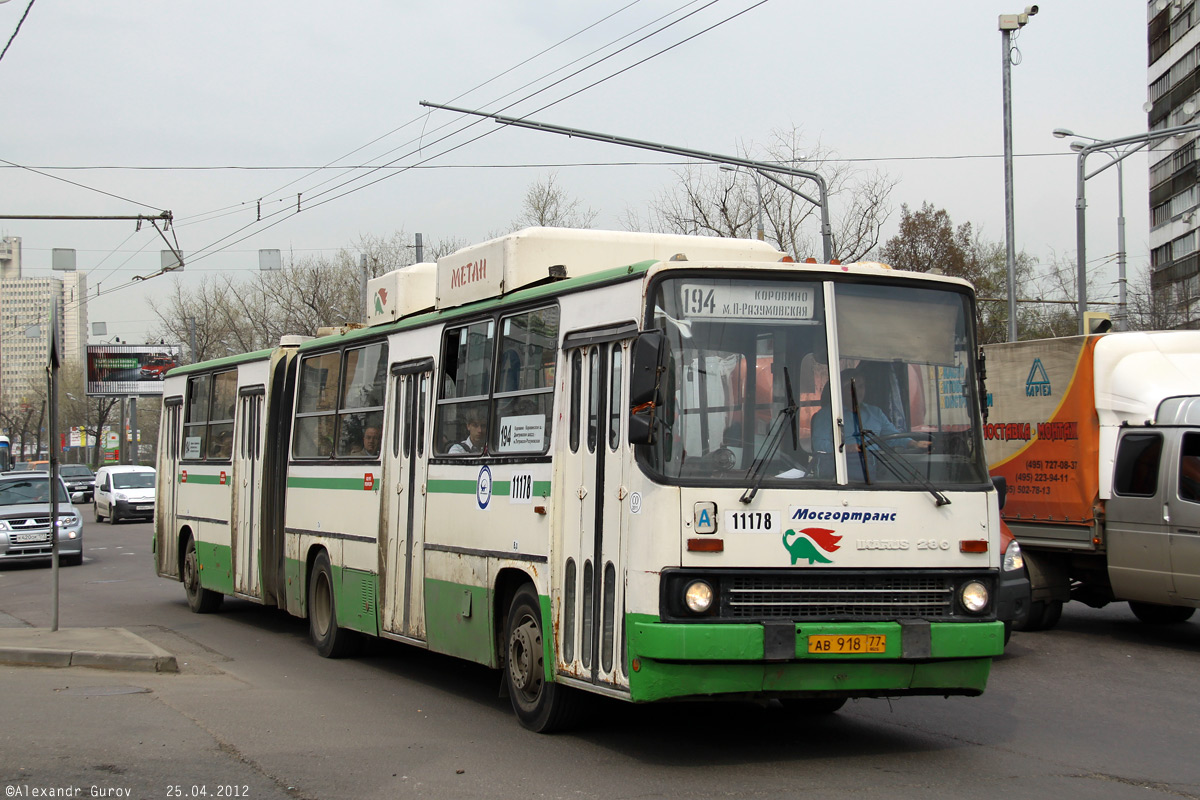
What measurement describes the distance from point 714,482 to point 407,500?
4.41 m

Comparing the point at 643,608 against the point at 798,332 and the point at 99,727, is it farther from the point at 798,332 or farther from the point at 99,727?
the point at 99,727

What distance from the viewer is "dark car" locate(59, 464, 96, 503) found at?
2350 inches

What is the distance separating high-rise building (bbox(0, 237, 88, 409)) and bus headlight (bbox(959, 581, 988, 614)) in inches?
2224

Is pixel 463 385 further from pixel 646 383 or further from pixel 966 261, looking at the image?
pixel 966 261

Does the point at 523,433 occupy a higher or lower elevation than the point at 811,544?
higher

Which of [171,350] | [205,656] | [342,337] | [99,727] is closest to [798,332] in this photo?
[99,727]

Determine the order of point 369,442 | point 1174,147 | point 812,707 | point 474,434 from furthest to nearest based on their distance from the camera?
point 1174,147 < point 369,442 < point 474,434 < point 812,707

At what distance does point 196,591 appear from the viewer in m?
17.2

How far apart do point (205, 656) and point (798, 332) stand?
7.96m

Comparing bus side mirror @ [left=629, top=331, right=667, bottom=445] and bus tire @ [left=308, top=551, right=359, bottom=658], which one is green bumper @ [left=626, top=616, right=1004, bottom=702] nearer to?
bus side mirror @ [left=629, top=331, right=667, bottom=445]

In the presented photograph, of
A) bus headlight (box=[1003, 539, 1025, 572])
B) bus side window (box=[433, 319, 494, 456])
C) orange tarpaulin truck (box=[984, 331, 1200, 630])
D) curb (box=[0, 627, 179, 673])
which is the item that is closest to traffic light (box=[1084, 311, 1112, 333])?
orange tarpaulin truck (box=[984, 331, 1200, 630])

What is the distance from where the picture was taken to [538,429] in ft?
29.5

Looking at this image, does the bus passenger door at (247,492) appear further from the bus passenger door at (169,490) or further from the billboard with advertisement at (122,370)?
the billboard with advertisement at (122,370)

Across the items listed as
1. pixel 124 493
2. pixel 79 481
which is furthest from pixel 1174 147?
pixel 79 481
